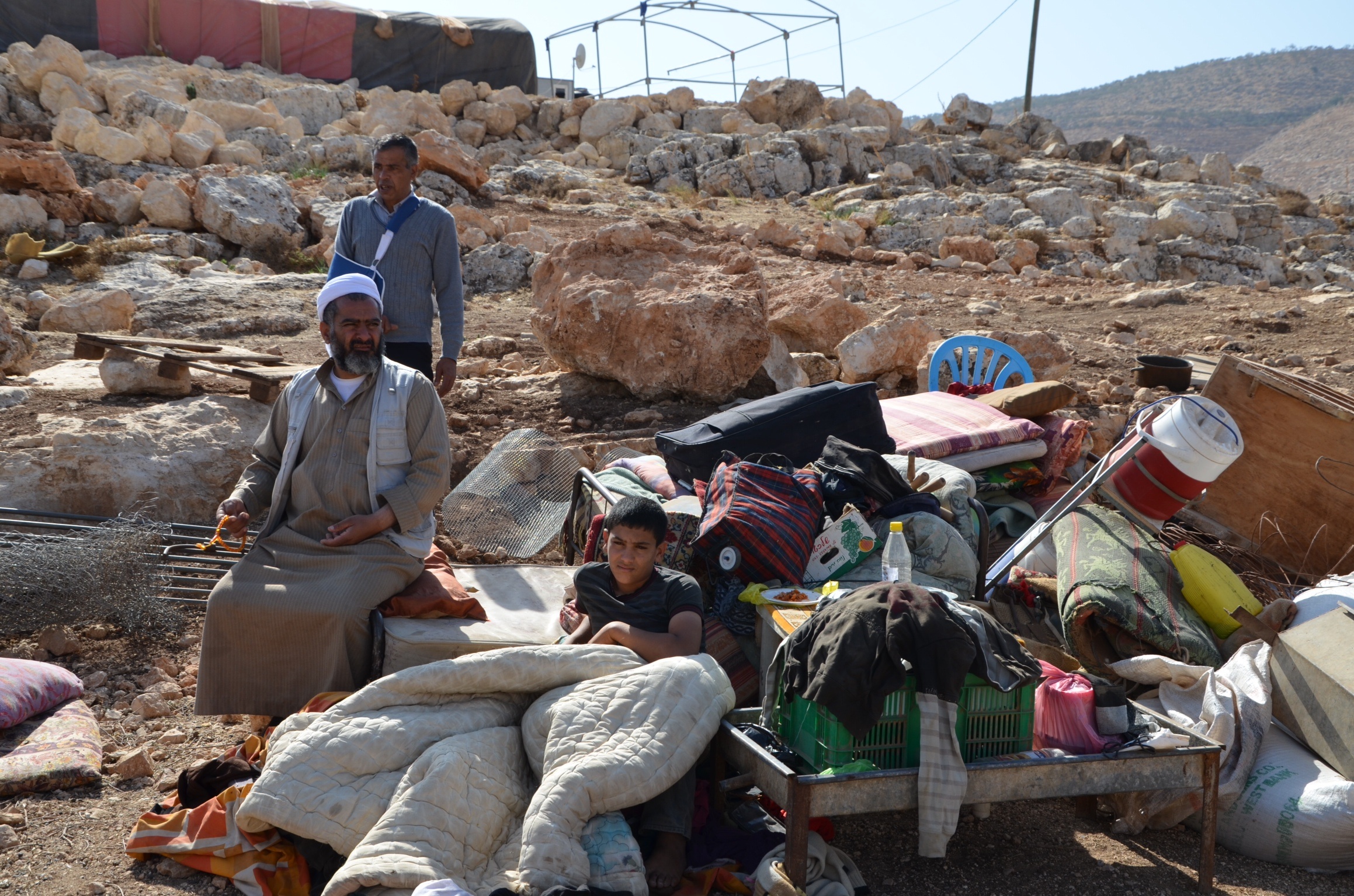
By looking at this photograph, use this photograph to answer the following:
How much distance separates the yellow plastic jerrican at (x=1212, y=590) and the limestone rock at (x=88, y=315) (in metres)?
7.56

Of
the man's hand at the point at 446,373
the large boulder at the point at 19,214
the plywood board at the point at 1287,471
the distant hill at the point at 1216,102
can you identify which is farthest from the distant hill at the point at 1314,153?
the man's hand at the point at 446,373

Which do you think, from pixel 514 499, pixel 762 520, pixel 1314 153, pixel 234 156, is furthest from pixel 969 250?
pixel 1314 153

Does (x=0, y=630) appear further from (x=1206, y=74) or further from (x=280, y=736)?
(x=1206, y=74)

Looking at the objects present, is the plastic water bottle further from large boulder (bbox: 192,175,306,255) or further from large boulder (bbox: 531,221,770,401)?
large boulder (bbox: 192,175,306,255)

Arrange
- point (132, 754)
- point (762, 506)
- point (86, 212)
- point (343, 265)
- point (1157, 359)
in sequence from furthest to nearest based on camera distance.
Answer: point (86, 212)
point (1157, 359)
point (343, 265)
point (762, 506)
point (132, 754)

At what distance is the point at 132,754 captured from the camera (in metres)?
3.05

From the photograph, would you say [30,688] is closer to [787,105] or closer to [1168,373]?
[1168,373]

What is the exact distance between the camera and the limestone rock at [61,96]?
16250 millimetres

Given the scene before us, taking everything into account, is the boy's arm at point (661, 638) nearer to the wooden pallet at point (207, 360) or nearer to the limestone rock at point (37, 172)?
the wooden pallet at point (207, 360)

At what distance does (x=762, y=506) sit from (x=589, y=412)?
2902 millimetres

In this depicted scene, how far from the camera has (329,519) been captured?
3.36 meters

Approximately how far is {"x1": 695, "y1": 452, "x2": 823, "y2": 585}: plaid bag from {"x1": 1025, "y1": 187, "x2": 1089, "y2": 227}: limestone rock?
14.7m

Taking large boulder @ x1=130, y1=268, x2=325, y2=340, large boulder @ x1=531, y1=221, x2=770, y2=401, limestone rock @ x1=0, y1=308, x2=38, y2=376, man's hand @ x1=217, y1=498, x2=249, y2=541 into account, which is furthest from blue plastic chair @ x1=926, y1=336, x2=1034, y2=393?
limestone rock @ x1=0, y1=308, x2=38, y2=376

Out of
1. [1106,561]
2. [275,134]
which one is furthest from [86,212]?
[1106,561]
